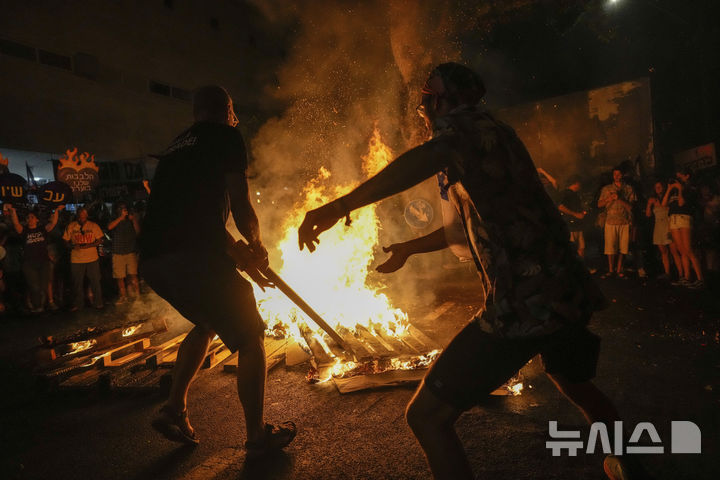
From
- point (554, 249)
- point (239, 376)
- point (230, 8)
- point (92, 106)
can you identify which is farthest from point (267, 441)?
point (230, 8)

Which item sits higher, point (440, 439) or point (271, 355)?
point (440, 439)

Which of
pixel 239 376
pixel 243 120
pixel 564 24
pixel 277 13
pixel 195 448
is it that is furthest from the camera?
pixel 243 120

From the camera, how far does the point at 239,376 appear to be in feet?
9.03

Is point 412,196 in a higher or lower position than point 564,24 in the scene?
lower

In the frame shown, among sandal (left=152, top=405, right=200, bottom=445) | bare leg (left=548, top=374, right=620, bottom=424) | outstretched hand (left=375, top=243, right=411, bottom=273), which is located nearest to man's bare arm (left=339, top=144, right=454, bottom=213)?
outstretched hand (left=375, top=243, right=411, bottom=273)

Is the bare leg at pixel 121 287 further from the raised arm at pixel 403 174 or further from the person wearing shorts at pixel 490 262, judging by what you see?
the raised arm at pixel 403 174

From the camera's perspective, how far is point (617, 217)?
8.53m

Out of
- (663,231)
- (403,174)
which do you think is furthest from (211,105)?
(663,231)

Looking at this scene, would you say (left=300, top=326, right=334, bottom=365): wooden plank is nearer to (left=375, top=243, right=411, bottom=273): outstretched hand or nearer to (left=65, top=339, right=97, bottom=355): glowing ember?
(left=375, top=243, right=411, bottom=273): outstretched hand

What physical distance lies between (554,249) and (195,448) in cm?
276

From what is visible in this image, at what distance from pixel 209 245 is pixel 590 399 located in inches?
87.3

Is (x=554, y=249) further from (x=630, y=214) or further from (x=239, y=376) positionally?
(x=630, y=214)

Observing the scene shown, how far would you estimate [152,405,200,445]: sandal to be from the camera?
294 cm

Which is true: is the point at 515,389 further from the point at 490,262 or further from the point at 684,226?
the point at 684,226
